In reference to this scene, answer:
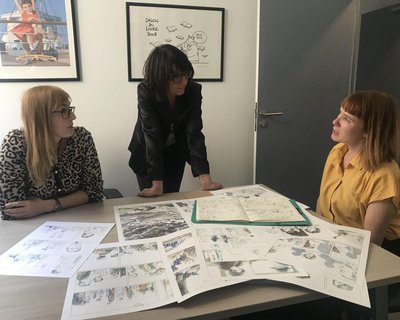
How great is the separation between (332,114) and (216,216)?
1789 millimetres

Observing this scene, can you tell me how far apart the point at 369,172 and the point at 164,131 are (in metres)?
0.94

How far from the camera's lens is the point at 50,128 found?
53.0 inches

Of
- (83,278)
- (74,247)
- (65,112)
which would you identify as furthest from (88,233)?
(65,112)

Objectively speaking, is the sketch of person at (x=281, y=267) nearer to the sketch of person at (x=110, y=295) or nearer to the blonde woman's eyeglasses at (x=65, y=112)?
the sketch of person at (x=110, y=295)

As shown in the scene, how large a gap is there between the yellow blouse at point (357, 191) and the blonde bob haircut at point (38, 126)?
112 centimetres

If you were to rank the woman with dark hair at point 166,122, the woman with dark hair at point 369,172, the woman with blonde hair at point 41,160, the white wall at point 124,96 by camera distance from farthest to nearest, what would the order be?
the white wall at point 124,96
the woman with dark hair at point 166,122
the woman with blonde hair at point 41,160
the woman with dark hair at point 369,172

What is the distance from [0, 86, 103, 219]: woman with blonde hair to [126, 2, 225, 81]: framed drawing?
1.01m

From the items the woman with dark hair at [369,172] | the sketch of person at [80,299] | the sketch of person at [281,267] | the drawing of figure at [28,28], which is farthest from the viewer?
the drawing of figure at [28,28]

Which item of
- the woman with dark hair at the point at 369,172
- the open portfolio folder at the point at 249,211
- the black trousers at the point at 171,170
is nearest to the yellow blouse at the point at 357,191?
the woman with dark hair at the point at 369,172

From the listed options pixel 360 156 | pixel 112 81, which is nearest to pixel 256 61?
pixel 112 81

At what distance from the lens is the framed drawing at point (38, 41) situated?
2039 mm

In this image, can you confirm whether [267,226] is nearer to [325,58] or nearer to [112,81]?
[112,81]

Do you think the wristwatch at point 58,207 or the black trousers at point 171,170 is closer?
the wristwatch at point 58,207

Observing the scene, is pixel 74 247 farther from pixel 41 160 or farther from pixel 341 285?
pixel 341 285
